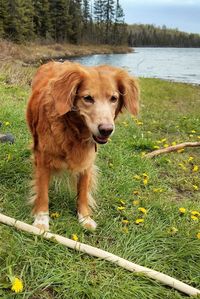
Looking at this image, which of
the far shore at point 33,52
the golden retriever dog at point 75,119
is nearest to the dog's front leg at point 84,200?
the golden retriever dog at point 75,119

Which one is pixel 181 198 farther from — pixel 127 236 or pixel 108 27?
pixel 108 27

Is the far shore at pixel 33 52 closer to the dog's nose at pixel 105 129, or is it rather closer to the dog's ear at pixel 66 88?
the dog's ear at pixel 66 88

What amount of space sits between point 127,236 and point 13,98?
622cm

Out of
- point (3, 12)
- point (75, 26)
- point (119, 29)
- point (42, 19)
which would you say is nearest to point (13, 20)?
point (3, 12)

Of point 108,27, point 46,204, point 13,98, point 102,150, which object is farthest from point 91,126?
point 108,27

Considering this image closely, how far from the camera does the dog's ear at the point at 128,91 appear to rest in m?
3.73

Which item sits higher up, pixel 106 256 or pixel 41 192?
pixel 41 192

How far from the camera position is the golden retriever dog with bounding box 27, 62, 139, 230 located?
3.41 m

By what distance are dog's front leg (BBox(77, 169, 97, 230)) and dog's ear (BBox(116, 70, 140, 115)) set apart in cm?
88

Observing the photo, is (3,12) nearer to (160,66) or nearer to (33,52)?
(33,52)

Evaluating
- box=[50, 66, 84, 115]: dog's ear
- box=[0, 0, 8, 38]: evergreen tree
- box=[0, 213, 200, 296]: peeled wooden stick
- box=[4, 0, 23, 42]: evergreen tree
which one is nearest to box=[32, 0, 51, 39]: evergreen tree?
box=[4, 0, 23, 42]: evergreen tree

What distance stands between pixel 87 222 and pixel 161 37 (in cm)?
13062

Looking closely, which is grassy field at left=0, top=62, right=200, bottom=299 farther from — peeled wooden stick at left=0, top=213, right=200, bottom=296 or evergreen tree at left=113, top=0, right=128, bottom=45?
evergreen tree at left=113, top=0, right=128, bottom=45

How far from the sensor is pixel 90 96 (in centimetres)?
341
